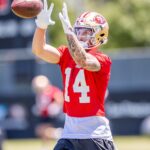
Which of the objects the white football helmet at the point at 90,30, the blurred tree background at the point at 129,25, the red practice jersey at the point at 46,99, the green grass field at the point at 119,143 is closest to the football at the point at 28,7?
the white football helmet at the point at 90,30

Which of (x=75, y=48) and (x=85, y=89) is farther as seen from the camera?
(x=85, y=89)

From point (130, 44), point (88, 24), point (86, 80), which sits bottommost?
point (130, 44)

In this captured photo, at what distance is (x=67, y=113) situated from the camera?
7051 mm

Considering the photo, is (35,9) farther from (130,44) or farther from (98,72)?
(130,44)

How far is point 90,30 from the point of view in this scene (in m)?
7.05

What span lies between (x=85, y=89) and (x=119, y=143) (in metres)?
11.2

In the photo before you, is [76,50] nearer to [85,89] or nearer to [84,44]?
[84,44]

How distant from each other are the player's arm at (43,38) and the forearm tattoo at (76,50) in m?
0.32

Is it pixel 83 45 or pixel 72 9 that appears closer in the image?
pixel 83 45

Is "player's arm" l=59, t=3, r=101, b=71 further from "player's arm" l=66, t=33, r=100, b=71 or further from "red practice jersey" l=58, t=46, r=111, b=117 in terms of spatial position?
"red practice jersey" l=58, t=46, r=111, b=117

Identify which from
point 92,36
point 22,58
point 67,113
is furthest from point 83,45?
point 22,58

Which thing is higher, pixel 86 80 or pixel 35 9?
pixel 35 9

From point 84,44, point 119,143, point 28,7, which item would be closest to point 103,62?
point 84,44

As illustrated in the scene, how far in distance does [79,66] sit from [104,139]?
633 millimetres
